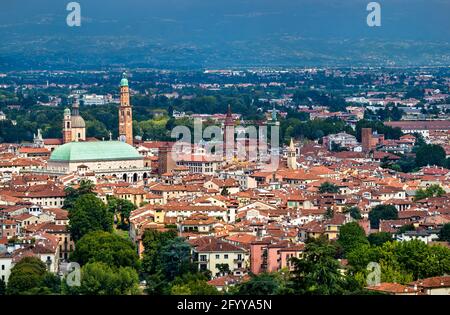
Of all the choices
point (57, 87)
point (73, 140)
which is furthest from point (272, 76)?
point (73, 140)

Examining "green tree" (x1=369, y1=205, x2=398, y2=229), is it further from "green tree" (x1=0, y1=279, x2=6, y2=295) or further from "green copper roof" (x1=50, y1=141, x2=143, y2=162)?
"green copper roof" (x1=50, y1=141, x2=143, y2=162)

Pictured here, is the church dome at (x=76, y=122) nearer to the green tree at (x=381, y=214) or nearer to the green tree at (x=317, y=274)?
the green tree at (x=381, y=214)

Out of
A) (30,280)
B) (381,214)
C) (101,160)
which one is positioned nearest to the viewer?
(30,280)

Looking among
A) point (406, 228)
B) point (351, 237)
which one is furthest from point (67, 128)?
point (351, 237)

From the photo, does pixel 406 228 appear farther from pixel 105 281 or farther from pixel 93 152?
pixel 93 152

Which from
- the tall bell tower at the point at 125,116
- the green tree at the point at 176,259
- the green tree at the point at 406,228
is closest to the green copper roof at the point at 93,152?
the tall bell tower at the point at 125,116

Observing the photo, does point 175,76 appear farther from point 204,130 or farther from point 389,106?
point 204,130
